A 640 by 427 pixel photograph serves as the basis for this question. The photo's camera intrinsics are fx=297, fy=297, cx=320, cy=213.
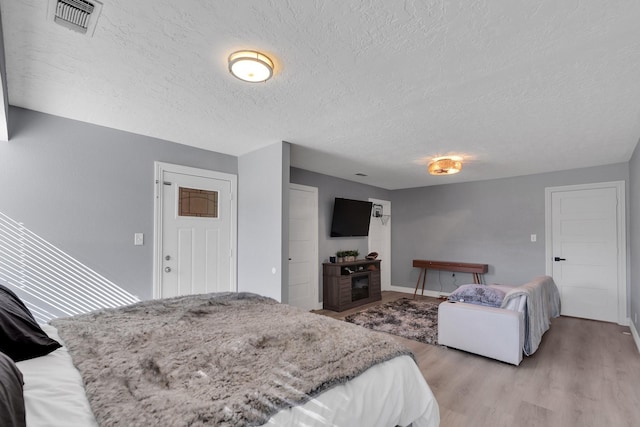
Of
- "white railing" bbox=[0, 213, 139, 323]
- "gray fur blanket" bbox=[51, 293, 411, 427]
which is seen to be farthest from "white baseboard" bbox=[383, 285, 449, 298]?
"white railing" bbox=[0, 213, 139, 323]

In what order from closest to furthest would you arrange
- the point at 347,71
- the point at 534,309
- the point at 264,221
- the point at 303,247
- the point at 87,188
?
the point at 347,71 → the point at 87,188 → the point at 534,309 → the point at 264,221 → the point at 303,247

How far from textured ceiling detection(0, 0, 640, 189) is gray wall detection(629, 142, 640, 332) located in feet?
→ 1.37

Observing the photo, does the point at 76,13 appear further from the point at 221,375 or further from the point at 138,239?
the point at 138,239

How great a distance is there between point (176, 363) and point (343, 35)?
5.87 feet

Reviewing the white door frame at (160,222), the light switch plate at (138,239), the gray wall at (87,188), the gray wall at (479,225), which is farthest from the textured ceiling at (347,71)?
the gray wall at (479,225)

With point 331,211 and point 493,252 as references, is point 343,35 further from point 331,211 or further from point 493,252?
point 493,252

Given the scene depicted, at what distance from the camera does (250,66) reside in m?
1.82

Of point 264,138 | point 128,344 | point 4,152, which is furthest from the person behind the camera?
point 264,138

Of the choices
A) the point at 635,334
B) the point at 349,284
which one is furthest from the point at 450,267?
the point at 635,334

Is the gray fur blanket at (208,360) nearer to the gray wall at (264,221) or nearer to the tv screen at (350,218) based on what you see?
the gray wall at (264,221)

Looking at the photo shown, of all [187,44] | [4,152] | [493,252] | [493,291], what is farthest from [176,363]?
[493,252]

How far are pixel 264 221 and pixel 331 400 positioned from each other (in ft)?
8.58

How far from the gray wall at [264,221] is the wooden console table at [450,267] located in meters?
3.60

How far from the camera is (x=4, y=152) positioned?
8.17 feet
